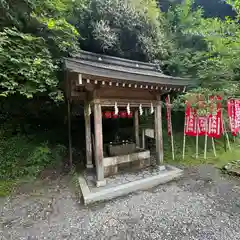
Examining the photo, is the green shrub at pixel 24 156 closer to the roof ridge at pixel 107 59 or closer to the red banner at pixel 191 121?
the roof ridge at pixel 107 59

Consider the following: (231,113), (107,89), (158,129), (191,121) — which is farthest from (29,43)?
(231,113)

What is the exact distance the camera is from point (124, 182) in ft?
14.3

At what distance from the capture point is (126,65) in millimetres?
6500

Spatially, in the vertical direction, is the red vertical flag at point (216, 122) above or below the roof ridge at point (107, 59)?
below

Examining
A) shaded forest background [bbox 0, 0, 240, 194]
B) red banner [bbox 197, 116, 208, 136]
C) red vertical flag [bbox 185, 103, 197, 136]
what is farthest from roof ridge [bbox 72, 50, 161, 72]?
red banner [bbox 197, 116, 208, 136]

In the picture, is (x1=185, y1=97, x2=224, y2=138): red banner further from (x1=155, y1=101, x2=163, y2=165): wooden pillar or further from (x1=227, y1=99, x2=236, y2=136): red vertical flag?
(x1=155, y1=101, x2=163, y2=165): wooden pillar

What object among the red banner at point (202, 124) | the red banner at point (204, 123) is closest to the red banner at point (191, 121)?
the red banner at point (204, 123)

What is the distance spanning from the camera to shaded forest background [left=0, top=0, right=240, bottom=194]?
169 inches

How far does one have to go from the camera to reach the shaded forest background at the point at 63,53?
4.29m

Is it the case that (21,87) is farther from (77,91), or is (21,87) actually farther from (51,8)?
(51,8)

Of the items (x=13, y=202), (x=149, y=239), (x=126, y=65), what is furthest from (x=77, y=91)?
(x=149, y=239)

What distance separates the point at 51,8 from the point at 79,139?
5518 mm

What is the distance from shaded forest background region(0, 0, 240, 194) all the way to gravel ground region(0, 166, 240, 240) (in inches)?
72.0

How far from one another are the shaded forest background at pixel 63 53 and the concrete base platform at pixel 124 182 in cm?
219
